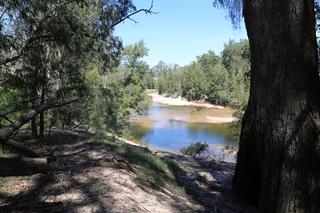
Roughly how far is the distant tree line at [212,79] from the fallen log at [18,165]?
61.1 meters

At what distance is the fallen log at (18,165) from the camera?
358 centimetres

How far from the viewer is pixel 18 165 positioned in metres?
3.69

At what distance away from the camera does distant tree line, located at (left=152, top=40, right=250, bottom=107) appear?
80.1m

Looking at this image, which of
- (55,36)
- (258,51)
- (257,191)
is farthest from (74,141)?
(258,51)

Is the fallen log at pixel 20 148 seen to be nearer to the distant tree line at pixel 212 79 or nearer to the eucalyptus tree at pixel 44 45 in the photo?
the eucalyptus tree at pixel 44 45

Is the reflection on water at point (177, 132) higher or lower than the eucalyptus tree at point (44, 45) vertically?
lower

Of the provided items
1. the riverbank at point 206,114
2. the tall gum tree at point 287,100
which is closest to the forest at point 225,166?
the tall gum tree at point 287,100

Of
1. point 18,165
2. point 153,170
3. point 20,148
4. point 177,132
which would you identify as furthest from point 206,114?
point 18,165

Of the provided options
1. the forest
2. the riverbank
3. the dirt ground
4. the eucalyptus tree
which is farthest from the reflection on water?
the dirt ground

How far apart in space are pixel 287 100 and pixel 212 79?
81.4m

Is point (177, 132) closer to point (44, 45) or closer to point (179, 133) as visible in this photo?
point (179, 133)

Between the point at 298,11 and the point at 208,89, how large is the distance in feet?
274

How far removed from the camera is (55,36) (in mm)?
8719

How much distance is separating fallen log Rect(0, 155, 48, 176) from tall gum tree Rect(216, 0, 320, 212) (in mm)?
2223
